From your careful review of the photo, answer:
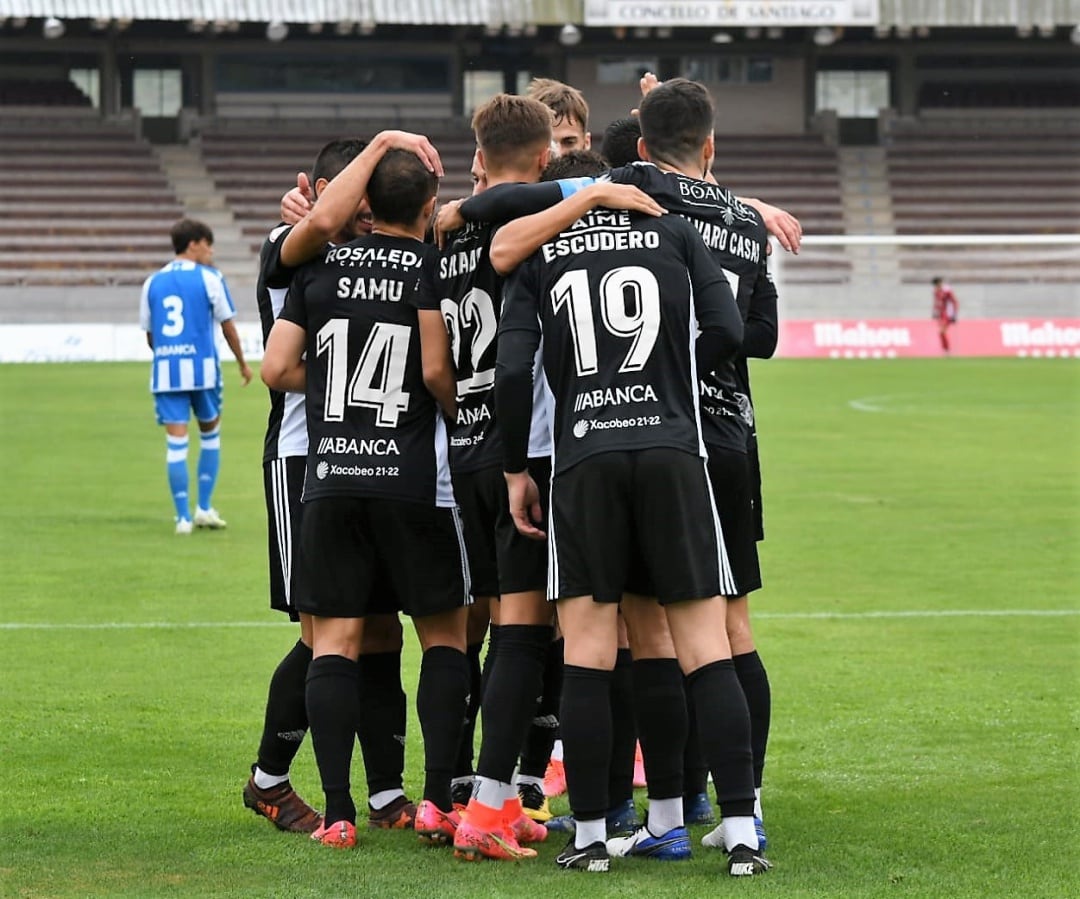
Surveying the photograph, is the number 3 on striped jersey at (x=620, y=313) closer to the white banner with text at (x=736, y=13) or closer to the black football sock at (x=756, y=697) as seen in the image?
the black football sock at (x=756, y=697)

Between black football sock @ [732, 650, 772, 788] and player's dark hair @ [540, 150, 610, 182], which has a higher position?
player's dark hair @ [540, 150, 610, 182]

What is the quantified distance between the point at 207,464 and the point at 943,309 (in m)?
25.9

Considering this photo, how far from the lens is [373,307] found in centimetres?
484

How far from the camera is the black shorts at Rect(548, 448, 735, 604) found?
4.48m

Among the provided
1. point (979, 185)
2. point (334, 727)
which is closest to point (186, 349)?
point (334, 727)

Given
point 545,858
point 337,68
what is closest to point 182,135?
point 337,68

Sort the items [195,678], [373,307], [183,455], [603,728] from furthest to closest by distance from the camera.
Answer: [183,455], [195,678], [373,307], [603,728]

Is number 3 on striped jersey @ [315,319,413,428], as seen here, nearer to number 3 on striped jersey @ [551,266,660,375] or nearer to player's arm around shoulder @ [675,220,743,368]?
number 3 on striped jersey @ [551,266,660,375]

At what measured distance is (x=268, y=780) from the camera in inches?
201

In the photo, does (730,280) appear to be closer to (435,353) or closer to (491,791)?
(435,353)

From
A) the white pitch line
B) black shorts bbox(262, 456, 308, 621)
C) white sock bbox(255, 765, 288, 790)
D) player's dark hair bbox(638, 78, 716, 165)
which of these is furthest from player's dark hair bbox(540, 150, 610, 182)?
the white pitch line

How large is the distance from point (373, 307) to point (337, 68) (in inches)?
1693

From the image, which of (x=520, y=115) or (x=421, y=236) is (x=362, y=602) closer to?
(x=421, y=236)

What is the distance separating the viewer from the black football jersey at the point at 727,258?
471 centimetres
